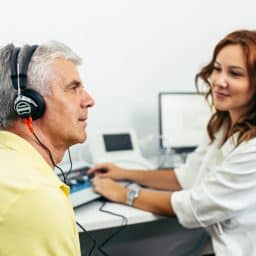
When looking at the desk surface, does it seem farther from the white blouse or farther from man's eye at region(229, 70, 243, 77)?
man's eye at region(229, 70, 243, 77)

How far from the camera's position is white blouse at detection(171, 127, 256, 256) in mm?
1243

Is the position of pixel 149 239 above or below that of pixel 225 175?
below

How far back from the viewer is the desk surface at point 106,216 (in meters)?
1.23

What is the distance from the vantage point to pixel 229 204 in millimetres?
1249

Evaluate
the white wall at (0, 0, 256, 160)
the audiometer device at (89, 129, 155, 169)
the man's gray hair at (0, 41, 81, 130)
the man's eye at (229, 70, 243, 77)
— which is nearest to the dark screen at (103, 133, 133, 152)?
the audiometer device at (89, 129, 155, 169)

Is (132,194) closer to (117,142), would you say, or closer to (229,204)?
(229,204)

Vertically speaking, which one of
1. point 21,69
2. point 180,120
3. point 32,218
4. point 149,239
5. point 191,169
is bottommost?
point 149,239

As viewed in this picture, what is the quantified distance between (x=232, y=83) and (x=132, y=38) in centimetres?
66

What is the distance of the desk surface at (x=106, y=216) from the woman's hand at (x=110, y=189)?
2cm

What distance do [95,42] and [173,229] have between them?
41.8 inches

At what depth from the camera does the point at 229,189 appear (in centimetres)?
125

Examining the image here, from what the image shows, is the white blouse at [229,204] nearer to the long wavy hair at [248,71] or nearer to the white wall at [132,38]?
the long wavy hair at [248,71]

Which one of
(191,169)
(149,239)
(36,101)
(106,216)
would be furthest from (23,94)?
(149,239)

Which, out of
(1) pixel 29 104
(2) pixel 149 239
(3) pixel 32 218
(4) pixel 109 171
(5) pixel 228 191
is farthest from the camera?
(2) pixel 149 239
